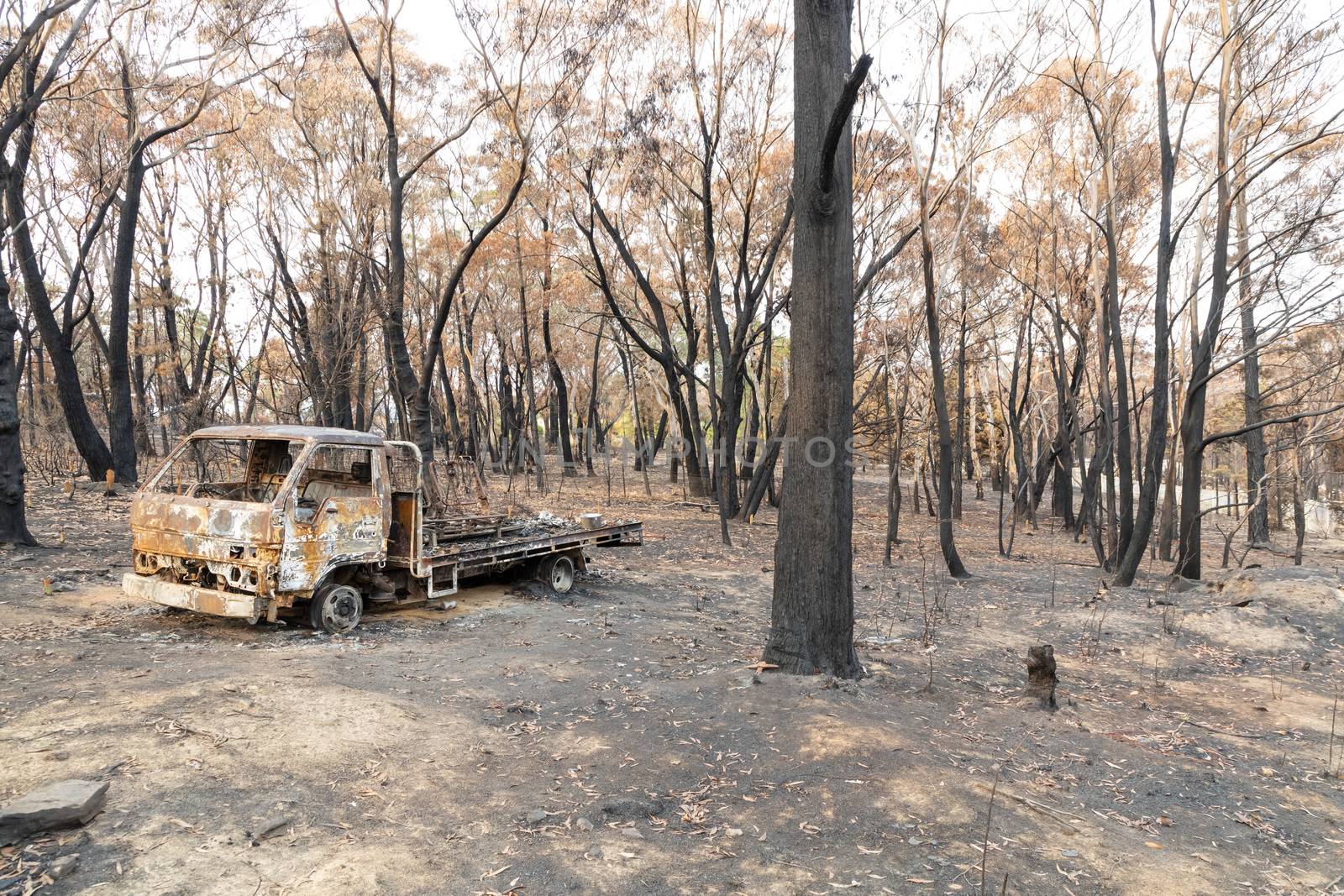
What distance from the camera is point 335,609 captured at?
24.3ft

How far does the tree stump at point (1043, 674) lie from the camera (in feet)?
20.9

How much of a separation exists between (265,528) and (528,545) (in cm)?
346

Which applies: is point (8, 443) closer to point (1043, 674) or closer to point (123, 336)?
point (123, 336)

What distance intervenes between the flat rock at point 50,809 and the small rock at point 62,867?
250mm

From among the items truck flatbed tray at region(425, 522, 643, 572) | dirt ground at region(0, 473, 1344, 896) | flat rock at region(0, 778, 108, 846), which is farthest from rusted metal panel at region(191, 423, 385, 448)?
flat rock at region(0, 778, 108, 846)

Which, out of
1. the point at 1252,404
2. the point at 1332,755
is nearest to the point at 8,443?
the point at 1332,755

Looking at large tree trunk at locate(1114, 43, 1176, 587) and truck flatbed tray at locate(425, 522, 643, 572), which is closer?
truck flatbed tray at locate(425, 522, 643, 572)

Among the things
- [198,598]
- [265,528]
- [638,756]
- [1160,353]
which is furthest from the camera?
[1160,353]

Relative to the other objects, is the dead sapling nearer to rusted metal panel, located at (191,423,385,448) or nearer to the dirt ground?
the dirt ground

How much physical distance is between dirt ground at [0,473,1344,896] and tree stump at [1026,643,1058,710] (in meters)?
0.19

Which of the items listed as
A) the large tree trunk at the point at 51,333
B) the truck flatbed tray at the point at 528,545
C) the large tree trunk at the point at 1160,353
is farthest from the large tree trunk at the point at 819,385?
the large tree trunk at the point at 51,333

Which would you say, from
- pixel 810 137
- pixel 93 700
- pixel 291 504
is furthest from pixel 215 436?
pixel 810 137

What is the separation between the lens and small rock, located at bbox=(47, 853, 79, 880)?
303 centimetres

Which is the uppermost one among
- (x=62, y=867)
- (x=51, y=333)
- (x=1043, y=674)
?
(x=51, y=333)
